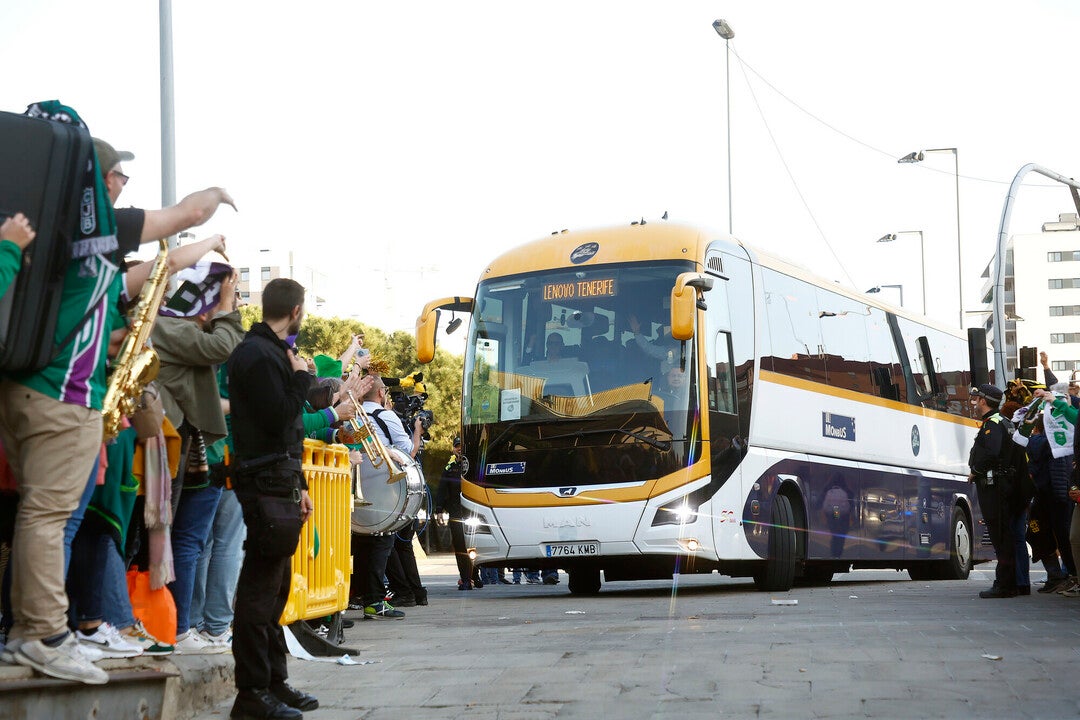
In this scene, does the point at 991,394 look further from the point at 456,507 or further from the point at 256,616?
the point at 256,616

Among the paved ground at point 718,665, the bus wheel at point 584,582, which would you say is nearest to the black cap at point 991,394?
the paved ground at point 718,665

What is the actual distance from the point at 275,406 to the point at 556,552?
8511mm

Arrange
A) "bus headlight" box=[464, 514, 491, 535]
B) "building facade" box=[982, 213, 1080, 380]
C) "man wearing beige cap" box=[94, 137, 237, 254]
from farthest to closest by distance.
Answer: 1. "building facade" box=[982, 213, 1080, 380]
2. "bus headlight" box=[464, 514, 491, 535]
3. "man wearing beige cap" box=[94, 137, 237, 254]

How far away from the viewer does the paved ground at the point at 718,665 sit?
6000 mm

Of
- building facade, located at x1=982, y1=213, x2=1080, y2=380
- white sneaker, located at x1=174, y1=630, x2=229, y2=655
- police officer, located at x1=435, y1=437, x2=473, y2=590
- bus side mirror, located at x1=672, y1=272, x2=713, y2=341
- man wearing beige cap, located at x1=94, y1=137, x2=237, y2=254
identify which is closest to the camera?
man wearing beige cap, located at x1=94, y1=137, x2=237, y2=254

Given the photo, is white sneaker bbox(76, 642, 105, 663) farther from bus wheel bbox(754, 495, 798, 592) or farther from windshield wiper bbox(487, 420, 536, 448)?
bus wheel bbox(754, 495, 798, 592)

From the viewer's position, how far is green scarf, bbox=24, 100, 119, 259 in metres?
5.38

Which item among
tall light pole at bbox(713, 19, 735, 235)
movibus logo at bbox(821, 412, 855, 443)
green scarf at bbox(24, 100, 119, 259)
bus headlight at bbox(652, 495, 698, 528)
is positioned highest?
tall light pole at bbox(713, 19, 735, 235)

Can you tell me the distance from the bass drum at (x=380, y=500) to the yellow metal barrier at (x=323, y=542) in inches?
79.6

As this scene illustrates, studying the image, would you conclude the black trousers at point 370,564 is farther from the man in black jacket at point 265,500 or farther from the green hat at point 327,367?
the man in black jacket at point 265,500

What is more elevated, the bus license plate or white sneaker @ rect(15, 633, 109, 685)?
white sneaker @ rect(15, 633, 109, 685)

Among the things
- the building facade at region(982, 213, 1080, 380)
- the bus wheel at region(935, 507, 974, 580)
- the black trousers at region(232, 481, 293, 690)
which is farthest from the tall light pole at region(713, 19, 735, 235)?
the building facade at region(982, 213, 1080, 380)

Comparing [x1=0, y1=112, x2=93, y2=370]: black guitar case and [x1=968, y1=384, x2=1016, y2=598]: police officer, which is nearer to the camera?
[x1=0, y1=112, x2=93, y2=370]: black guitar case

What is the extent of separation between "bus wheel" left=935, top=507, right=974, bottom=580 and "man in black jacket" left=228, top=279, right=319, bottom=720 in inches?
639
